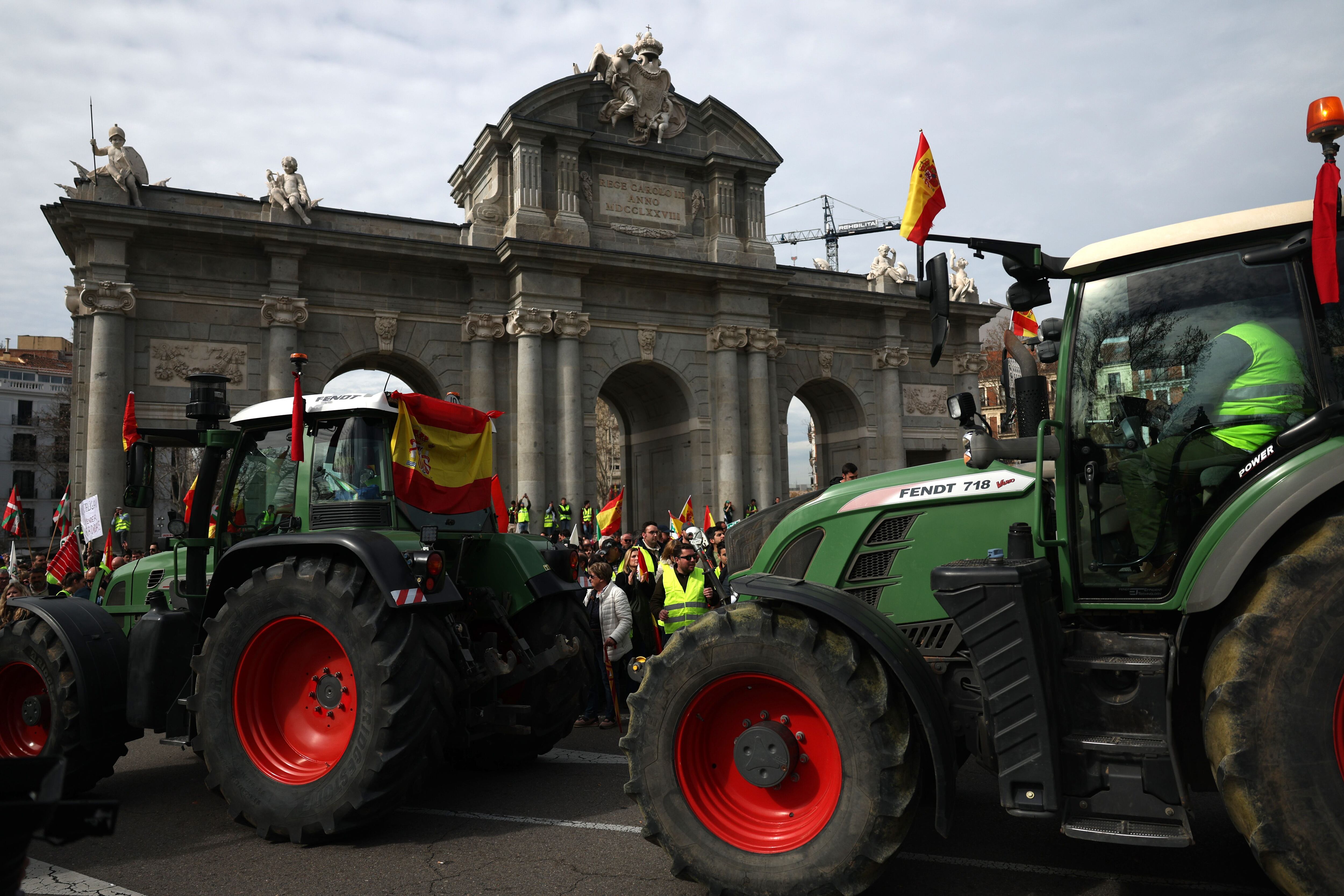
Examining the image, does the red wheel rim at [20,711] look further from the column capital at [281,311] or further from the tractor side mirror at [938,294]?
the column capital at [281,311]

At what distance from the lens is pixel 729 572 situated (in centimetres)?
534

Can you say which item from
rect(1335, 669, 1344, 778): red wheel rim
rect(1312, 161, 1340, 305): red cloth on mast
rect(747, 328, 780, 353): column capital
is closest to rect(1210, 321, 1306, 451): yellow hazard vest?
rect(1312, 161, 1340, 305): red cloth on mast

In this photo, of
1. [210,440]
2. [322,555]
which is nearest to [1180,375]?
[322,555]

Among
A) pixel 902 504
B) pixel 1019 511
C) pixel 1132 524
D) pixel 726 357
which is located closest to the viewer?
pixel 1132 524

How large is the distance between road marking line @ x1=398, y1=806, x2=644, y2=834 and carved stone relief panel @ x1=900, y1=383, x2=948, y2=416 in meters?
24.9

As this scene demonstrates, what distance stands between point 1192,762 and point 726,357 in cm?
2153

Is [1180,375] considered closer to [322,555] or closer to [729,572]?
[729,572]

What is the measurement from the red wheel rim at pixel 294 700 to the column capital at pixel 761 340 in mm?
20481

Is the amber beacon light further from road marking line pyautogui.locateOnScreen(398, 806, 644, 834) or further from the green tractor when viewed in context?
road marking line pyautogui.locateOnScreen(398, 806, 644, 834)

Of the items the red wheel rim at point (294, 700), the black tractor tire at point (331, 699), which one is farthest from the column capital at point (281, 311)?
the red wheel rim at point (294, 700)

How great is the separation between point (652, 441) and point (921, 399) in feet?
29.6

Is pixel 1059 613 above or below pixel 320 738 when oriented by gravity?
above

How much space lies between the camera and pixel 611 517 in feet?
52.9

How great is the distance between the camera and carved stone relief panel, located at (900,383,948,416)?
95.0 feet
